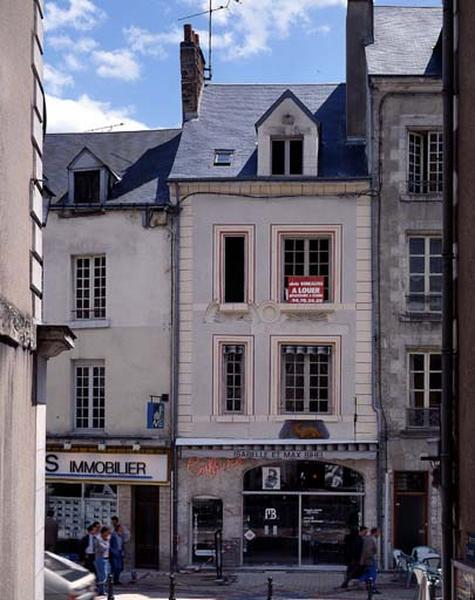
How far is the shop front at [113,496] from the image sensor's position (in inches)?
1027

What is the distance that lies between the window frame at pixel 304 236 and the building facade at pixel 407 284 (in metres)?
0.83

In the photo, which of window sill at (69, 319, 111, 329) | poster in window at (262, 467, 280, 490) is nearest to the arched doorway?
poster in window at (262, 467, 280, 490)

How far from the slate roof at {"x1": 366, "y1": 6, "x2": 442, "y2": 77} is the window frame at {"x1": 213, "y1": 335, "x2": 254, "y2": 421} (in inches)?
261

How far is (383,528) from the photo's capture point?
25.5m

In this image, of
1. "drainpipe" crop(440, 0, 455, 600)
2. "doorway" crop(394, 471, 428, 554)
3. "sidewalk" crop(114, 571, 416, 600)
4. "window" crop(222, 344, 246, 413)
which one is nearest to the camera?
"drainpipe" crop(440, 0, 455, 600)

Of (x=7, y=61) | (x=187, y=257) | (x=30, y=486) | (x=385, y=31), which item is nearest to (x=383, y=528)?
(x=187, y=257)

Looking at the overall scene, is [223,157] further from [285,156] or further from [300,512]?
[300,512]

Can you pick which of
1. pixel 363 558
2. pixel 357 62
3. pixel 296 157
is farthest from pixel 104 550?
pixel 357 62

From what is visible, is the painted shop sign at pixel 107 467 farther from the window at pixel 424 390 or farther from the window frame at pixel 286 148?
the window frame at pixel 286 148

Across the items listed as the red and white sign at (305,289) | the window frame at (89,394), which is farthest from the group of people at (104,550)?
the red and white sign at (305,289)

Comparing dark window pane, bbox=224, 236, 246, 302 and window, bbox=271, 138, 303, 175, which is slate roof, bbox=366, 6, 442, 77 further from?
dark window pane, bbox=224, 236, 246, 302

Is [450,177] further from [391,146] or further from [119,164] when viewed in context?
[119,164]

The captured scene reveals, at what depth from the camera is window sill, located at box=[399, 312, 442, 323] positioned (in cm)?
2562

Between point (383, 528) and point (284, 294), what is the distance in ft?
18.0
